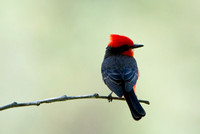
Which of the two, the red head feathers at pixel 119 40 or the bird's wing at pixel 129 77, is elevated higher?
the red head feathers at pixel 119 40

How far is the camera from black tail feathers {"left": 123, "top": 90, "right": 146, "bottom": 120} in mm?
4031

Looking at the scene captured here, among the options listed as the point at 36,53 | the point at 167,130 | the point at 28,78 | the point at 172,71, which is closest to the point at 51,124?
the point at 28,78

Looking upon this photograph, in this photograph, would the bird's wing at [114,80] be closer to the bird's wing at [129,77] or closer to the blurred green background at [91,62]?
the bird's wing at [129,77]

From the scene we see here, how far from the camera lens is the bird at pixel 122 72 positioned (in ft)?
14.3

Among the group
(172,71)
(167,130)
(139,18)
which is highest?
(139,18)

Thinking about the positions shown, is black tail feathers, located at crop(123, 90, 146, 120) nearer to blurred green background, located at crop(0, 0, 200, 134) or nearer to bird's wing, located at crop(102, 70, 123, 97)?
bird's wing, located at crop(102, 70, 123, 97)

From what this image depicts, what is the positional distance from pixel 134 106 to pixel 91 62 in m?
3.66

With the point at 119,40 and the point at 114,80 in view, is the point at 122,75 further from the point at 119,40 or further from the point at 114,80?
the point at 119,40

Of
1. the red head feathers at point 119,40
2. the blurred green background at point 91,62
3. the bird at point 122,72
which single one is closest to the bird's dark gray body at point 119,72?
the bird at point 122,72

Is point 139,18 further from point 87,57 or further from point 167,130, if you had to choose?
point 167,130

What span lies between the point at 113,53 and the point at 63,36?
2.54 meters

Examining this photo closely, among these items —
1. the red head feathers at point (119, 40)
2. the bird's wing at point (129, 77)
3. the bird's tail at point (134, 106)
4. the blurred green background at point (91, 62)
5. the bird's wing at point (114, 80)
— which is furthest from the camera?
the blurred green background at point (91, 62)

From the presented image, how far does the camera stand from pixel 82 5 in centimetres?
862

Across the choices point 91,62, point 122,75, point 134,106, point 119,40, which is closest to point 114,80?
point 122,75
